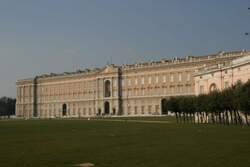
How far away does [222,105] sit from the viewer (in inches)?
1810

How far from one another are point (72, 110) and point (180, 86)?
42.5 meters

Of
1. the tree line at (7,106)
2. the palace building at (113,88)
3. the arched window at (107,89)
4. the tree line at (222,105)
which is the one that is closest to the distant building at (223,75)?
the tree line at (222,105)

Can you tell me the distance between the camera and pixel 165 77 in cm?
12119

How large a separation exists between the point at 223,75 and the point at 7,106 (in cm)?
13159

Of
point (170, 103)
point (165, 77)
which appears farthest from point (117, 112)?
point (170, 103)

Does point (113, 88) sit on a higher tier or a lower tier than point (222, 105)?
higher

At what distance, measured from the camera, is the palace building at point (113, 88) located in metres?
116

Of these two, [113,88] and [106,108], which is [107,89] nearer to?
[113,88]

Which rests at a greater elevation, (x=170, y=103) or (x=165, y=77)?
(x=165, y=77)

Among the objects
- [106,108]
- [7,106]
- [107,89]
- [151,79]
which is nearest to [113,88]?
[107,89]

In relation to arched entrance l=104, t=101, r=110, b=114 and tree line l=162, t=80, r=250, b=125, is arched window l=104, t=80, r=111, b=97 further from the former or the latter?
tree line l=162, t=80, r=250, b=125

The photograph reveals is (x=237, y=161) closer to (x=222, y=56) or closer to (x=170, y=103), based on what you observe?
(x=170, y=103)

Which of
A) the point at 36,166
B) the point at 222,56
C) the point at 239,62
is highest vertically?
the point at 222,56

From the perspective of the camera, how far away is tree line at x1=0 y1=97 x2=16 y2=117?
565 feet
